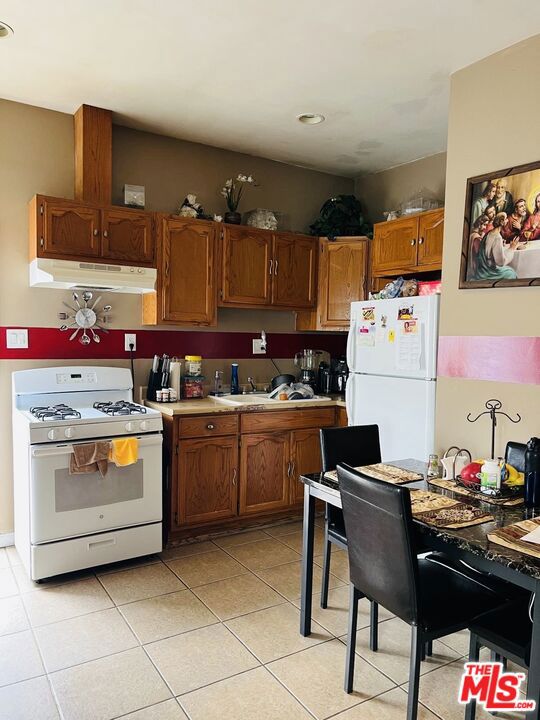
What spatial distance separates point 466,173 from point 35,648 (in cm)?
302

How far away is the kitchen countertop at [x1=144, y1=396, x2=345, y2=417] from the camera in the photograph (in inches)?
130

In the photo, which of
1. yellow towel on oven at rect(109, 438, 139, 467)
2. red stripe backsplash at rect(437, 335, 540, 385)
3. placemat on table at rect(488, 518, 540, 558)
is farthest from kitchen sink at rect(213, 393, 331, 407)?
placemat on table at rect(488, 518, 540, 558)

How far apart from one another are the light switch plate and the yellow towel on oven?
0.93 metres

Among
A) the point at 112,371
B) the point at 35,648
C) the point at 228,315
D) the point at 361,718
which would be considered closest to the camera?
the point at 361,718

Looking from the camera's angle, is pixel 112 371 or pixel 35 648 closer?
pixel 35 648

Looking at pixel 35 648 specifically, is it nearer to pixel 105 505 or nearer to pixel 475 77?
pixel 105 505

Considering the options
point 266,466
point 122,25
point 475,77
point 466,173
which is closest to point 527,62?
point 475,77

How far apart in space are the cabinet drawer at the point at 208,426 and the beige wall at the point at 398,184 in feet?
7.19

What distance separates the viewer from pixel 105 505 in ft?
9.65

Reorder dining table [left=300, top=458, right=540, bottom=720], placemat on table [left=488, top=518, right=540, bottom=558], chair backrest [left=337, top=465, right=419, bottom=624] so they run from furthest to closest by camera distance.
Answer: chair backrest [left=337, top=465, right=419, bottom=624] → placemat on table [left=488, top=518, right=540, bottom=558] → dining table [left=300, top=458, right=540, bottom=720]

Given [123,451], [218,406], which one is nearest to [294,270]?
[218,406]

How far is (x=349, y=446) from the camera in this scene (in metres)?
2.64

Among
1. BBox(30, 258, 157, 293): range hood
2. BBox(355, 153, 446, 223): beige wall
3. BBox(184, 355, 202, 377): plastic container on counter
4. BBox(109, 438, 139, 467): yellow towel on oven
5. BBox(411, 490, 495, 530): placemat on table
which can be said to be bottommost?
BBox(109, 438, 139, 467): yellow towel on oven

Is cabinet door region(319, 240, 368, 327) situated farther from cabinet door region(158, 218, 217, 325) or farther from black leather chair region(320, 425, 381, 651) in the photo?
black leather chair region(320, 425, 381, 651)
